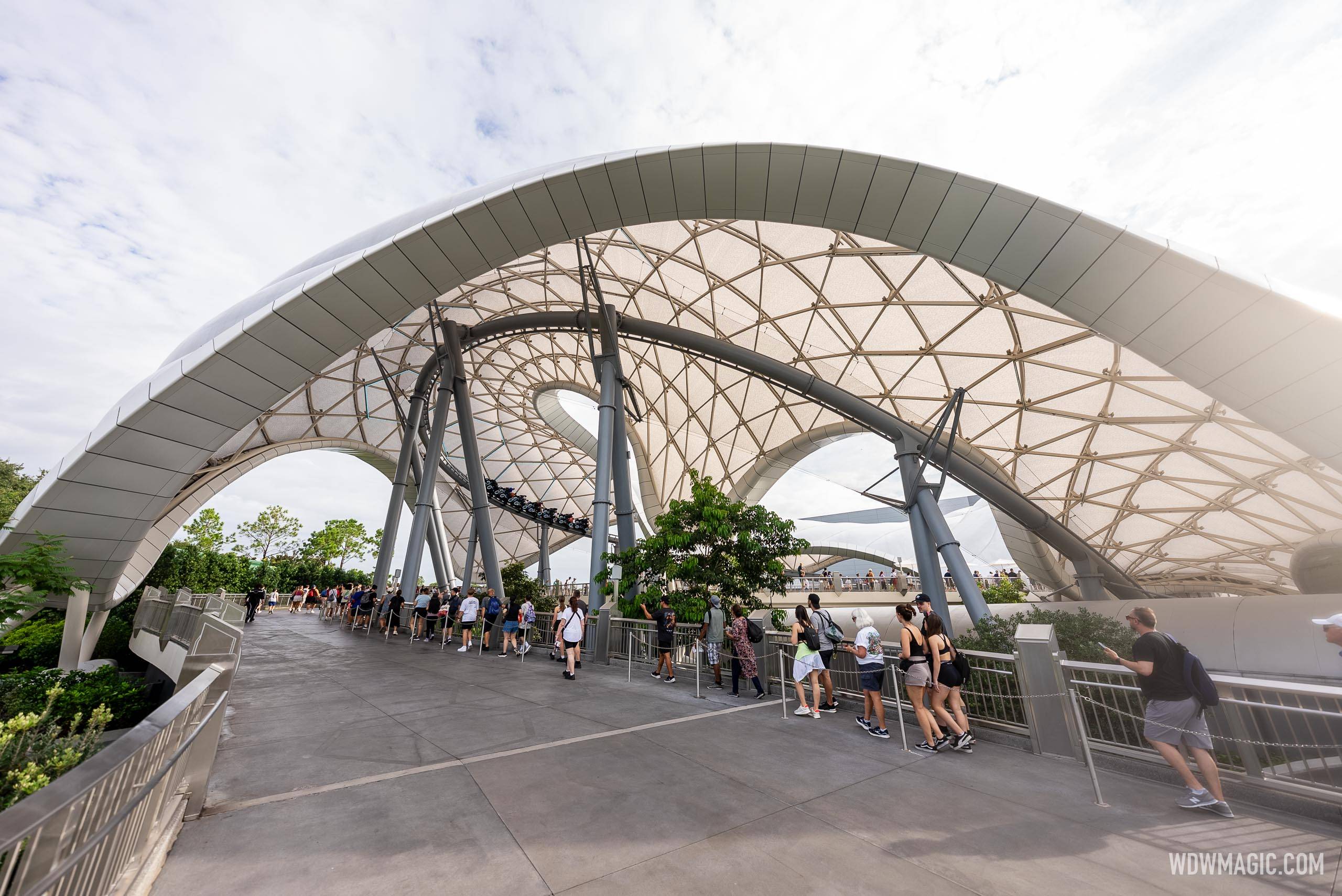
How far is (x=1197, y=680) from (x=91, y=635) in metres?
29.1

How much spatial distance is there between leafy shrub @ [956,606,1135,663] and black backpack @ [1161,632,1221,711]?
28.5 feet

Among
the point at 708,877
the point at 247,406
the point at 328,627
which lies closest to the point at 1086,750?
the point at 708,877

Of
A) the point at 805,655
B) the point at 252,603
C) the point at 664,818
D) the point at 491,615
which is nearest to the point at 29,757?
the point at 664,818

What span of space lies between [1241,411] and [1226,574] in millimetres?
26902

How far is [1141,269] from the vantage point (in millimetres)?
10891

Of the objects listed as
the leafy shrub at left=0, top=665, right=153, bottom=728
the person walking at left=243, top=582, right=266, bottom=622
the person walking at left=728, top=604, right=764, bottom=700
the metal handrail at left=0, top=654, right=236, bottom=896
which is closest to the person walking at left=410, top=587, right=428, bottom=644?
the leafy shrub at left=0, top=665, right=153, bottom=728

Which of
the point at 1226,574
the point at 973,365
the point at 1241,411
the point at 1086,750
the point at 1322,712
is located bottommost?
the point at 1086,750

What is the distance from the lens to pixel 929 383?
24328mm

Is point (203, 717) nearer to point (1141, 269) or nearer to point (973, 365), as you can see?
point (1141, 269)

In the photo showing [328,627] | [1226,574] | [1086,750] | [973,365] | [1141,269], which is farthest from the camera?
[1226,574]

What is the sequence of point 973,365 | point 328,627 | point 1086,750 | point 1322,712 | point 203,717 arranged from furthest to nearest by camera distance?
1. point 328,627
2. point 973,365
3. point 1086,750
4. point 203,717
5. point 1322,712

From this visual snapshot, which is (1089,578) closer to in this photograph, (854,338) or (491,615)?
(854,338)

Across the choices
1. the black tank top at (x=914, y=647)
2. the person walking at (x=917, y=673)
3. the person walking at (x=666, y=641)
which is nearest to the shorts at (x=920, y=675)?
the person walking at (x=917, y=673)

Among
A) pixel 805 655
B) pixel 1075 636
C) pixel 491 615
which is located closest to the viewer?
pixel 805 655
